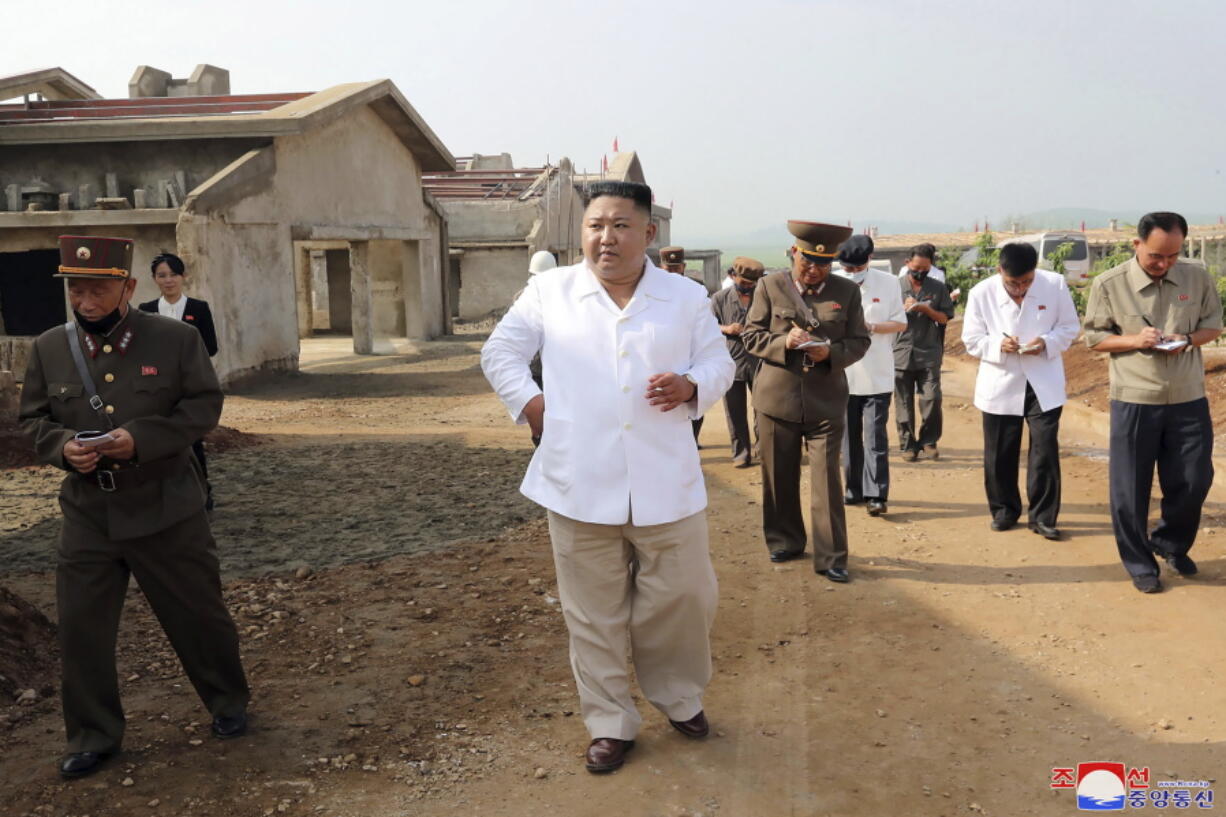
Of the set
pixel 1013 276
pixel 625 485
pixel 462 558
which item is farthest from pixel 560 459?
pixel 1013 276

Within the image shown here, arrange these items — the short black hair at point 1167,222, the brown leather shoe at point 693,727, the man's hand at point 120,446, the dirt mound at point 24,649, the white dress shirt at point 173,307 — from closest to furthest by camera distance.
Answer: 1. the man's hand at point 120,446
2. the brown leather shoe at point 693,727
3. the dirt mound at point 24,649
4. the short black hair at point 1167,222
5. the white dress shirt at point 173,307

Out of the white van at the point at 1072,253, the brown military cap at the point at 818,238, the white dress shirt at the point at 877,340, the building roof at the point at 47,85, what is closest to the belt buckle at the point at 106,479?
the brown military cap at the point at 818,238

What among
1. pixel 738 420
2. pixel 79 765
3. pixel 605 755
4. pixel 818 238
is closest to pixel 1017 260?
pixel 818 238

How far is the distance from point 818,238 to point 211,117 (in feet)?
37.3

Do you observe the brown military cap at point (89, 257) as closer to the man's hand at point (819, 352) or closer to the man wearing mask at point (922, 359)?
the man's hand at point (819, 352)

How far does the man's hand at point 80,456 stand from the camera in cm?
375

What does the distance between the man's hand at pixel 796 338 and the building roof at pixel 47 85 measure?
16246 millimetres

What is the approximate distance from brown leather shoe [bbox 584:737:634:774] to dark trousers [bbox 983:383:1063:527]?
3.76 metres

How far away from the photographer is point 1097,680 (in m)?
4.58

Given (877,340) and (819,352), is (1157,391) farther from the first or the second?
(877,340)

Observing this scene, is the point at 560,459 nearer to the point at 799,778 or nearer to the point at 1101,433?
the point at 799,778

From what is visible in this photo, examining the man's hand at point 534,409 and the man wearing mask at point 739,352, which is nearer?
the man's hand at point 534,409

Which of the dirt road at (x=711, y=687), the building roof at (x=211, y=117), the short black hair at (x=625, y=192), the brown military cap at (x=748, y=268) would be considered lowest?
the dirt road at (x=711, y=687)

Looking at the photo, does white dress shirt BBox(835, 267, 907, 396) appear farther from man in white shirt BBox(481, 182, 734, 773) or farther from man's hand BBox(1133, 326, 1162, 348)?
man in white shirt BBox(481, 182, 734, 773)
